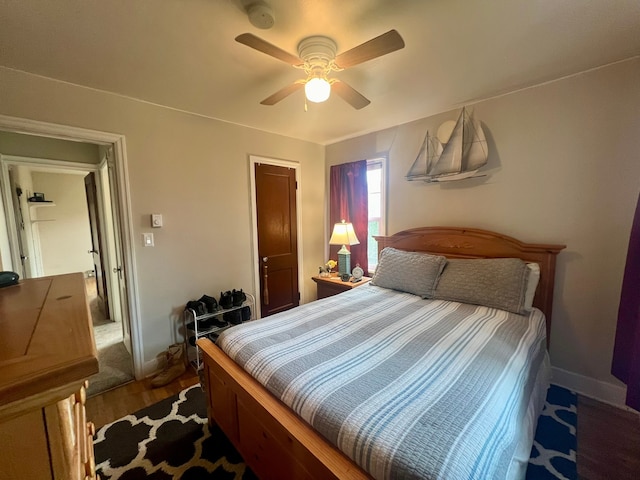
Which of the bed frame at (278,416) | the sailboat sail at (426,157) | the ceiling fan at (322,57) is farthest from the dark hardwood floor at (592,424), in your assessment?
the ceiling fan at (322,57)

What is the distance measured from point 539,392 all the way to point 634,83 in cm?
215

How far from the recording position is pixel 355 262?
3482 mm

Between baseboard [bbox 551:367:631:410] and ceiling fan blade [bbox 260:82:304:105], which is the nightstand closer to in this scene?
baseboard [bbox 551:367:631:410]

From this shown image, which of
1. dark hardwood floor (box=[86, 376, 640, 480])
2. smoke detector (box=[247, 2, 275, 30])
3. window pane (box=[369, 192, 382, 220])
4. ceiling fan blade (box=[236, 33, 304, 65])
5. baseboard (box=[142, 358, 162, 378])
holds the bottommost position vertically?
dark hardwood floor (box=[86, 376, 640, 480])

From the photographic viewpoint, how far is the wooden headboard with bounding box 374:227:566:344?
6.91 feet

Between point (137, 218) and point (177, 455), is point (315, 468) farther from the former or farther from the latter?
point (137, 218)

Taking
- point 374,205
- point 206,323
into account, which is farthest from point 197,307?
point 374,205

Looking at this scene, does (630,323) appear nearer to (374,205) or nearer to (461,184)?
(461,184)

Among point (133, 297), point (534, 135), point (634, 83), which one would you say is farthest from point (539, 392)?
point (133, 297)

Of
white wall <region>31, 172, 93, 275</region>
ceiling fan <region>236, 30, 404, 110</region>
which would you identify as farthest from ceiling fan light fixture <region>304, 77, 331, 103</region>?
white wall <region>31, 172, 93, 275</region>

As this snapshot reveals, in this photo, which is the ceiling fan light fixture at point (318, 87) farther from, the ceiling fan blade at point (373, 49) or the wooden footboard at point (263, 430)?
the wooden footboard at point (263, 430)

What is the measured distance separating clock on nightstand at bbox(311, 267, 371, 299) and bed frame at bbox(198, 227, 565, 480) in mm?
1113

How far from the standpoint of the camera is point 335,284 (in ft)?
9.93

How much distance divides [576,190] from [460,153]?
34.5 inches
